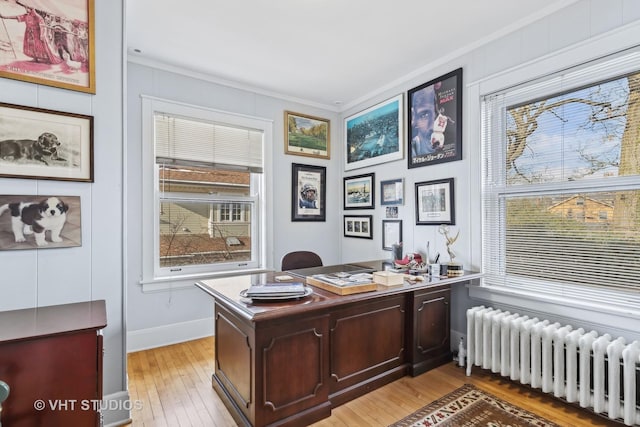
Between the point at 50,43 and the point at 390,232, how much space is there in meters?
3.22

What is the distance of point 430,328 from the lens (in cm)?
263

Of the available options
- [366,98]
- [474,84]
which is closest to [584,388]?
[474,84]

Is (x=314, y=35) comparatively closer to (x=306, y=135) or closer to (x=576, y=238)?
(x=306, y=135)

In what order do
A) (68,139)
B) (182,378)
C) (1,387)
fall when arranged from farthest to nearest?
(182,378), (68,139), (1,387)

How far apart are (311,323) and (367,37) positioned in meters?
2.37

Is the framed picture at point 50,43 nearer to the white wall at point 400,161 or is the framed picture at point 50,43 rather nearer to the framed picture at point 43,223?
the framed picture at point 43,223

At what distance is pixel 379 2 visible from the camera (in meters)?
2.27

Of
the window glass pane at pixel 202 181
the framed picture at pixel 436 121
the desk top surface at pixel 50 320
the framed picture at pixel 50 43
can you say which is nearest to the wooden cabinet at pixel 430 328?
the framed picture at pixel 436 121

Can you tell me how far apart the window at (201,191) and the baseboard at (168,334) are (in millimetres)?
518

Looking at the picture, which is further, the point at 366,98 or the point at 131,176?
the point at 366,98

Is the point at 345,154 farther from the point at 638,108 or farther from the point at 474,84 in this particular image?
the point at 638,108

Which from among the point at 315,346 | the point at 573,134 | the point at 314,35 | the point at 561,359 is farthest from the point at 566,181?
the point at 314,35

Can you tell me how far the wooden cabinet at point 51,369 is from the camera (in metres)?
1.36

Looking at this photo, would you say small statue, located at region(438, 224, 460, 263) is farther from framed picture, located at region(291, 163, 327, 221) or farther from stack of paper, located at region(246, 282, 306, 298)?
framed picture, located at region(291, 163, 327, 221)
